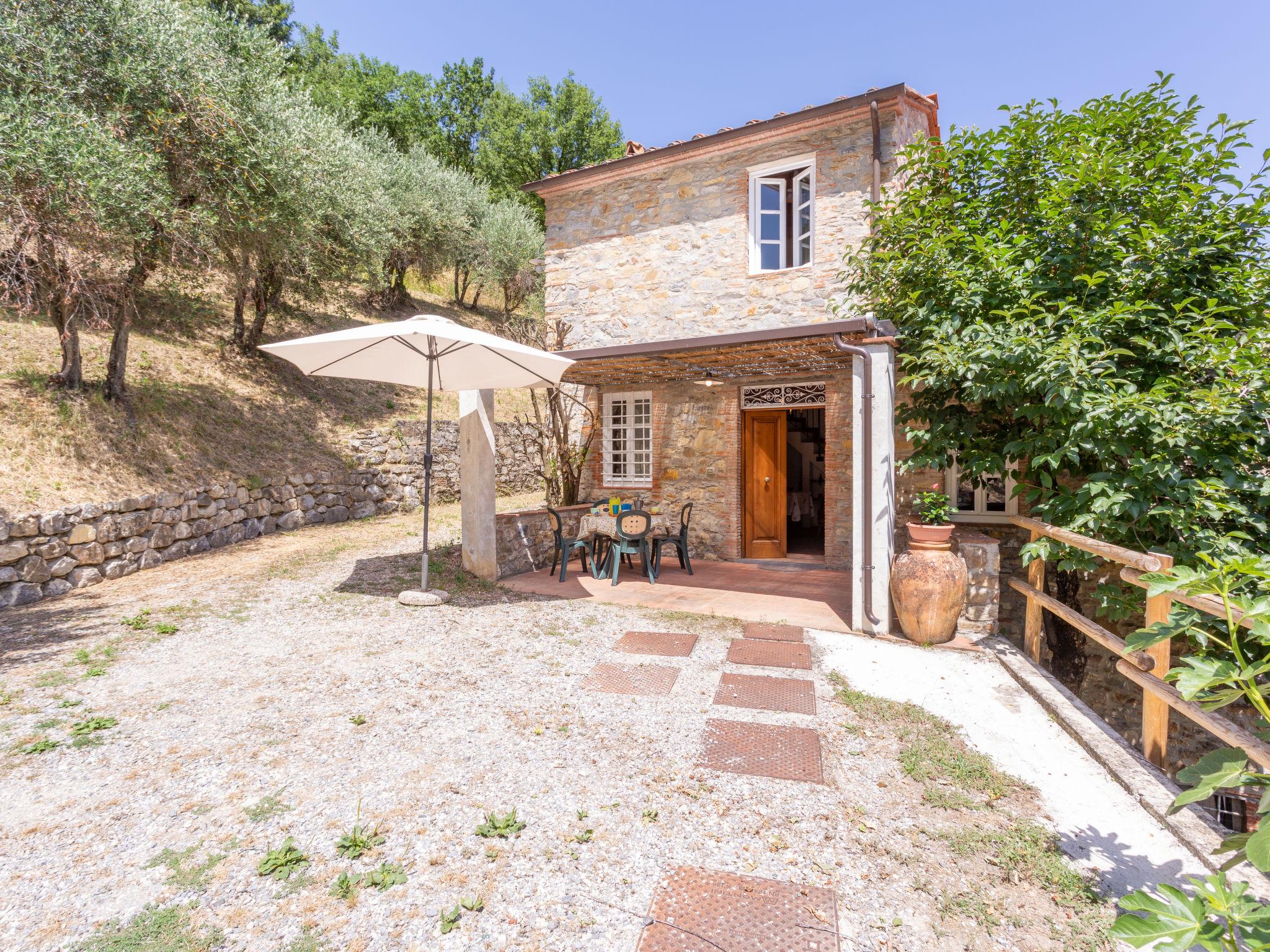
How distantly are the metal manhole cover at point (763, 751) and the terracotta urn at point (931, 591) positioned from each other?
2137 mm

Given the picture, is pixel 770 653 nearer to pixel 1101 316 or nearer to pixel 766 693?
pixel 766 693

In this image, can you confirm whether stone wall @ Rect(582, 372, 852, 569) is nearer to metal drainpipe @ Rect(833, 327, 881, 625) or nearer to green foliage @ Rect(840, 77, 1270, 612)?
green foliage @ Rect(840, 77, 1270, 612)

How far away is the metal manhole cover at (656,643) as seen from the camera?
197 inches

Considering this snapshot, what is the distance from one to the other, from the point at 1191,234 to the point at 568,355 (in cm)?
598

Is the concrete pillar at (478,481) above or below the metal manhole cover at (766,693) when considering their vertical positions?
above

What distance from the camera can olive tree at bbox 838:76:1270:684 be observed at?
15.5 ft

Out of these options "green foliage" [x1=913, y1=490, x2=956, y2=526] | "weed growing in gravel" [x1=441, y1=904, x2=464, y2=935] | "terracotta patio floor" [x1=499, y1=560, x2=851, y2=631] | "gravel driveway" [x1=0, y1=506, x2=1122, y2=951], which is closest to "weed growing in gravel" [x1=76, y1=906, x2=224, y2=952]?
"gravel driveway" [x1=0, y1=506, x2=1122, y2=951]

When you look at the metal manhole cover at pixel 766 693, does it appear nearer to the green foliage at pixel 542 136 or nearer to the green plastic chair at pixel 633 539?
the green plastic chair at pixel 633 539

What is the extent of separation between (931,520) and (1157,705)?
2.27 m

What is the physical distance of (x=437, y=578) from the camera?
23.8ft

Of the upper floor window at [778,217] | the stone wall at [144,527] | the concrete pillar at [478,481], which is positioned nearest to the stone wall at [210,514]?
the stone wall at [144,527]

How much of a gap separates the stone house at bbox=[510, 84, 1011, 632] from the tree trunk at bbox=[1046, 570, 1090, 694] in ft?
3.88

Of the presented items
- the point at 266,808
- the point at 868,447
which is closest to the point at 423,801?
the point at 266,808

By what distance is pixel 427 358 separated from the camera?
652cm
